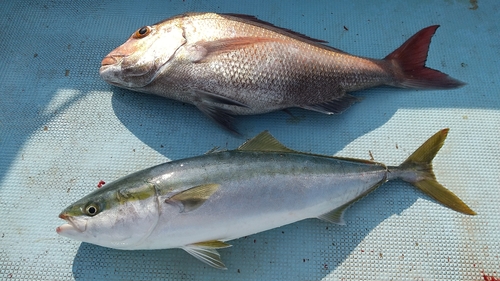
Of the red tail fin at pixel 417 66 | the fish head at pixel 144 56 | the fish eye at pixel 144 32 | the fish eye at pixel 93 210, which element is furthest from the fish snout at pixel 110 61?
the red tail fin at pixel 417 66

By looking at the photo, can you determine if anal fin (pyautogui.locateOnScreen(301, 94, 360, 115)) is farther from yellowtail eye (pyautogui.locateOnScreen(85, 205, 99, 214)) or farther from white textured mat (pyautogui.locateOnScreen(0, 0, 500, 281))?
yellowtail eye (pyautogui.locateOnScreen(85, 205, 99, 214))

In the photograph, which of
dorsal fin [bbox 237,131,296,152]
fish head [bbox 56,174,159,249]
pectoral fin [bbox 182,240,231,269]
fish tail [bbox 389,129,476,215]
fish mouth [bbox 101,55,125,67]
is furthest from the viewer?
fish mouth [bbox 101,55,125,67]

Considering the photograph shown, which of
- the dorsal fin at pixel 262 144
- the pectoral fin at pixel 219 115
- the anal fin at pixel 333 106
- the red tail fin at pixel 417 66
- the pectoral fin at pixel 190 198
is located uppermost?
the red tail fin at pixel 417 66

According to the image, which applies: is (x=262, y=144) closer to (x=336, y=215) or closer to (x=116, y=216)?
(x=336, y=215)

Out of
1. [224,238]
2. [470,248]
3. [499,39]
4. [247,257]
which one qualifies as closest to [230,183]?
[224,238]

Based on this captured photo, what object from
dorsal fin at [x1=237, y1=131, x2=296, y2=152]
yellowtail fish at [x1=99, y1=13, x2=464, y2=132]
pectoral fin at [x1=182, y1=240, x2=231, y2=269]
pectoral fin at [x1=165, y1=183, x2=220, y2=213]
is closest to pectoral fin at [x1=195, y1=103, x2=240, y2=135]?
yellowtail fish at [x1=99, y1=13, x2=464, y2=132]

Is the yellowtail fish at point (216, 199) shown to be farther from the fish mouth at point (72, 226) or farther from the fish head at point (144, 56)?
the fish head at point (144, 56)
